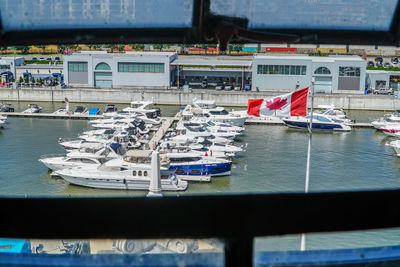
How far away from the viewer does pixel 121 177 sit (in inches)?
309

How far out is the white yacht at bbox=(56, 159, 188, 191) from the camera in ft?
25.7

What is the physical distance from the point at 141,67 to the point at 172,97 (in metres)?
2.24

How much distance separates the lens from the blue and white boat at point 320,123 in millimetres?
12867

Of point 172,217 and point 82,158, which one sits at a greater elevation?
point 172,217

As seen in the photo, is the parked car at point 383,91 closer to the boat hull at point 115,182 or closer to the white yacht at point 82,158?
the white yacht at point 82,158

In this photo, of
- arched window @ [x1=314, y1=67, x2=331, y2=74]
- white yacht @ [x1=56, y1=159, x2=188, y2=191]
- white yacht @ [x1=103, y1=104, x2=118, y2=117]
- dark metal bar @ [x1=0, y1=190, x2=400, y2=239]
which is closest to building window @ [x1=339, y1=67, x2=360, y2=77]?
arched window @ [x1=314, y1=67, x2=331, y2=74]

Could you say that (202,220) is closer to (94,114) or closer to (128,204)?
(128,204)

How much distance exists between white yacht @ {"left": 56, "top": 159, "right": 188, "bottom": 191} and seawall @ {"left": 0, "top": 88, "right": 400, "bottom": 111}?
8878 mm

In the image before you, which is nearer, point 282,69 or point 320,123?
point 320,123

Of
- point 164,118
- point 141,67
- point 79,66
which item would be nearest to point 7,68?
point 79,66

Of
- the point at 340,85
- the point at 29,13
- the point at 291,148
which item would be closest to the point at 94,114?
the point at 291,148

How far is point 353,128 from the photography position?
1346 cm

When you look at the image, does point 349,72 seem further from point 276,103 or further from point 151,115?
point 276,103

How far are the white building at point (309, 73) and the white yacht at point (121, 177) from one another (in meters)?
10.9
